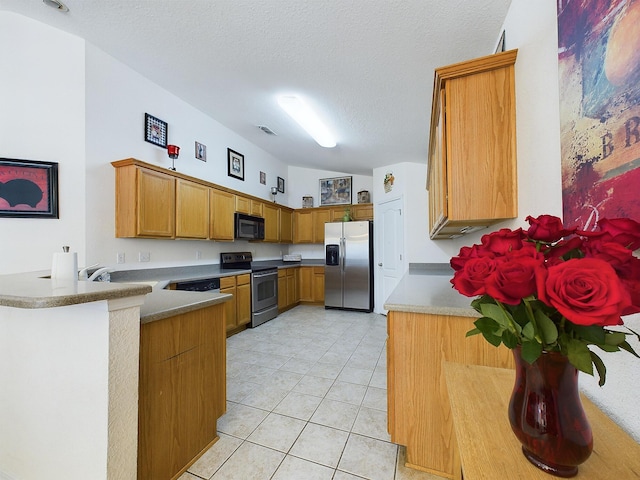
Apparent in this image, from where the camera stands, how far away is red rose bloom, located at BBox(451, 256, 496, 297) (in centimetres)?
50

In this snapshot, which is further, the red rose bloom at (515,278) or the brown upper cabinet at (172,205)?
the brown upper cabinet at (172,205)

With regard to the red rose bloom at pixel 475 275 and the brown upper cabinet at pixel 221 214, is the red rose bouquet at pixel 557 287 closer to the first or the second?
the red rose bloom at pixel 475 275

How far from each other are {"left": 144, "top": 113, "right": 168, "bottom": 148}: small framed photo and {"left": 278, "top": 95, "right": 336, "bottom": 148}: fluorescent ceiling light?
1431 mm

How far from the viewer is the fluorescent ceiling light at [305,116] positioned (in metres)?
2.82

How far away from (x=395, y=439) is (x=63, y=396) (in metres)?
1.58

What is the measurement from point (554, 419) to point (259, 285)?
389 centimetres

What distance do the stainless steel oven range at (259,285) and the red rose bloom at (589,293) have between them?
12.7 ft

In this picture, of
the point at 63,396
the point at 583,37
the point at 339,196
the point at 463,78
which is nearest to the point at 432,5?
the point at 463,78

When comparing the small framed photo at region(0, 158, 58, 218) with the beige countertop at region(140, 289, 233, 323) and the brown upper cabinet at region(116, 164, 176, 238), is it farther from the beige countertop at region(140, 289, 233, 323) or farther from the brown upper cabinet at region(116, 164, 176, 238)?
the beige countertop at region(140, 289, 233, 323)

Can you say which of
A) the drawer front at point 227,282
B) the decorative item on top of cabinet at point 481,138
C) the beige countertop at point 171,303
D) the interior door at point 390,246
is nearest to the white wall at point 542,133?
the decorative item on top of cabinet at point 481,138

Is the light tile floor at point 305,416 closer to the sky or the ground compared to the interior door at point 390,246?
closer to the ground

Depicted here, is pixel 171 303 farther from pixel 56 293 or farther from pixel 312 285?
pixel 312 285

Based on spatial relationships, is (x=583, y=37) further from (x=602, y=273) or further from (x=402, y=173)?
(x=402, y=173)

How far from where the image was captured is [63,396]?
1.09m
